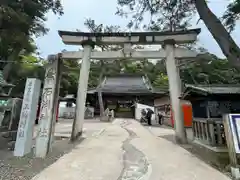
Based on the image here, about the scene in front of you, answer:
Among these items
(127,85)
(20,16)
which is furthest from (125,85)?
(20,16)

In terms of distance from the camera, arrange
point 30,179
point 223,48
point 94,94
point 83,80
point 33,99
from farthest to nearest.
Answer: point 94,94 < point 83,80 < point 33,99 < point 223,48 < point 30,179

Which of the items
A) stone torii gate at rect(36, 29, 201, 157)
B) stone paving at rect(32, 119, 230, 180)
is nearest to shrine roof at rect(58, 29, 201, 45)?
stone torii gate at rect(36, 29, 201, 157)

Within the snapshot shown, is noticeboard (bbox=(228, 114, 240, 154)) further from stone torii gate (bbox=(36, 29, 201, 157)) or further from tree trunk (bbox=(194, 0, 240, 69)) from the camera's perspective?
stone torii gate (bbox=(36, 29, 201, 157))

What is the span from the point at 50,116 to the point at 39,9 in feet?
25.6

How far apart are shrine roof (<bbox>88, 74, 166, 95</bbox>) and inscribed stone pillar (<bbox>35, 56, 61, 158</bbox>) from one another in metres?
18.6

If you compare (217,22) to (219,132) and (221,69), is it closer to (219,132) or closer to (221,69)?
(219,132)

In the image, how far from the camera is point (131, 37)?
31.3ft

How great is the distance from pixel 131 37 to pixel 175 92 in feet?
10.3

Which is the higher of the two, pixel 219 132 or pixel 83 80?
pixel 83 80

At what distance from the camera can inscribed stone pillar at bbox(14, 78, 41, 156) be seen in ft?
20.6

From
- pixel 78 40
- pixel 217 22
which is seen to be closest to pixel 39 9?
pixel 78 40

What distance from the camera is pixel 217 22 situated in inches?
229

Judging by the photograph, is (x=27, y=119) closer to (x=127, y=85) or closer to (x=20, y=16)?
(x=20, y=16)

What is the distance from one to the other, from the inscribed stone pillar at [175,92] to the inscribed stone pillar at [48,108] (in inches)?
185
